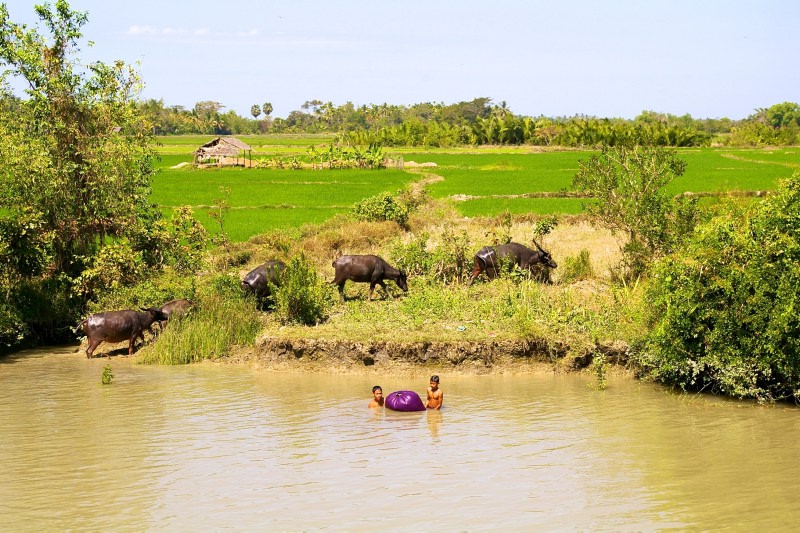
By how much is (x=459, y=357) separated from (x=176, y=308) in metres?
4.94

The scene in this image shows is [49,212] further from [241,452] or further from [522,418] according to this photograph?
[522,418]

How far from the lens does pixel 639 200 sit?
51.6 feet

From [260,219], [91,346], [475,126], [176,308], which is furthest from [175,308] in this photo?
[475,126]

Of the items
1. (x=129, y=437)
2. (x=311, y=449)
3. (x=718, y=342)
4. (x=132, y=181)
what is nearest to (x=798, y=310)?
(x=718, y=342)

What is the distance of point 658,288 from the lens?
39.2 feet

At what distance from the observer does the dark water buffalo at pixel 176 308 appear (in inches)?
575

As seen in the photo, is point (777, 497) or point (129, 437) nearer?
point (777, 497)

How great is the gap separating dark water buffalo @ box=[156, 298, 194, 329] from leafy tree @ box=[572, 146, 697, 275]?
23.8 feet

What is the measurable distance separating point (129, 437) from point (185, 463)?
1286mm

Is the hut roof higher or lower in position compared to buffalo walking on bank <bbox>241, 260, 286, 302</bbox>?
higher

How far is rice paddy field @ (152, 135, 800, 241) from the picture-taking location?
25.7 m

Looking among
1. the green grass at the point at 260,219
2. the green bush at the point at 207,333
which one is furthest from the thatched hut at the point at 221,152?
the green bush at the point at 207,333

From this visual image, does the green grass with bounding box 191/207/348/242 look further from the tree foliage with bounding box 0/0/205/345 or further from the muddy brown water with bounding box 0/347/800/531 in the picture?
the muddy brown water with bounding box 0/347/800/531

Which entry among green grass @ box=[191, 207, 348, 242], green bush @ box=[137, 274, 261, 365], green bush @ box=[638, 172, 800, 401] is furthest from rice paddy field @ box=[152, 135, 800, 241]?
green bush @ box=[638, 172, 800, 401]
